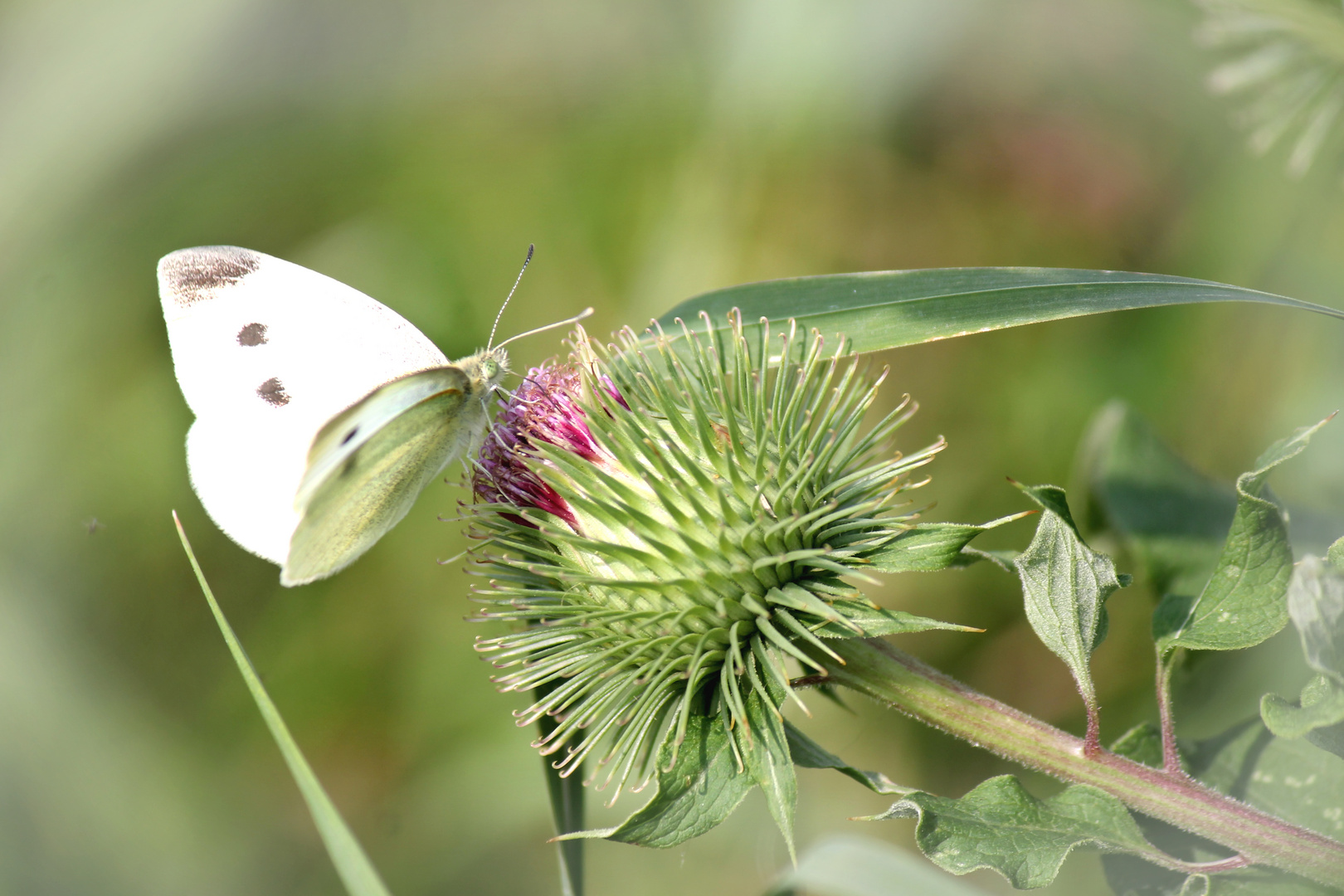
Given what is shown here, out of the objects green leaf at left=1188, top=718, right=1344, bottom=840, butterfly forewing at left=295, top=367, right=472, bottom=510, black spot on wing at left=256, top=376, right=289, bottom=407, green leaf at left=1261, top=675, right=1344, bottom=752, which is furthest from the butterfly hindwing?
green leaf at left=1188, top=718, right=1344, bottom=840

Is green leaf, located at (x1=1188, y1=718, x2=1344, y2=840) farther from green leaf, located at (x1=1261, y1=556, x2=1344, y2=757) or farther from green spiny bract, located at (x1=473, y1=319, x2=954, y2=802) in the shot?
green spiny bract, located at (x1=473, y1=319, x2=954, y2=802)

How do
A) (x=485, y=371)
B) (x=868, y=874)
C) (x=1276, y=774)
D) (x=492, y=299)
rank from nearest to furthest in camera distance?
(x=868, y=874) < (x=1276, y=774) < (x=485, y=371) < (x=492, y=299)

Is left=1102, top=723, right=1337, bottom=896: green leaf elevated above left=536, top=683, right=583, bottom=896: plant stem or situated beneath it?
situated beneath

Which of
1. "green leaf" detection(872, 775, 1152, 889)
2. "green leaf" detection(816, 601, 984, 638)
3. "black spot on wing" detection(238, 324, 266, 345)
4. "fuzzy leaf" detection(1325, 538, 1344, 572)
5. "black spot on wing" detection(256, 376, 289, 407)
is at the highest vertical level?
"black spot on wing" detection(238, 324, 266, 345)

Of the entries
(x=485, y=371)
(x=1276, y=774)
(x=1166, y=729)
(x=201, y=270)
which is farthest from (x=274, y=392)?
(x=1276, y=774)

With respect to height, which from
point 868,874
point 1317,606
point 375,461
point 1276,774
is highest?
point 375,461

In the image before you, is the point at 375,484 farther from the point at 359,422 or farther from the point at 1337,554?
the point at 1337,554

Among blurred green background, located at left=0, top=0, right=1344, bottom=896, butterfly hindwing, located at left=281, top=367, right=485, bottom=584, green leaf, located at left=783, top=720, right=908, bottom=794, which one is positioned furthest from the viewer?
blurred green background, located at left=0, top=0, right=1344, bottom=896
